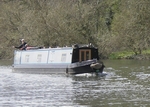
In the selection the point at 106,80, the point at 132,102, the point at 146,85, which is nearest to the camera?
the point at 132,102

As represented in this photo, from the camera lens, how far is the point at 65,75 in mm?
31125

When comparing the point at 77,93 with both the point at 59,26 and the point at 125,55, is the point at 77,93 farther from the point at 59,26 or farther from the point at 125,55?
the point at 125,55

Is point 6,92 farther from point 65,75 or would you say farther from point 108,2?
point 108,2

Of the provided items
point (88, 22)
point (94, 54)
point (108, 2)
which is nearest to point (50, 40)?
point (88, 22)

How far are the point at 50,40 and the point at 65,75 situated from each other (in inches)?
850

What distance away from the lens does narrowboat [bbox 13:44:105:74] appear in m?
30.6

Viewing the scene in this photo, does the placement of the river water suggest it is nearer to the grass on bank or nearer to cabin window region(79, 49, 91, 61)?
cabin window region(79, 49, 91, 61)

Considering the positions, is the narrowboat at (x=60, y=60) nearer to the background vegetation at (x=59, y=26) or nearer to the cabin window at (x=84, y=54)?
the cabin window at (x=84, y=54)

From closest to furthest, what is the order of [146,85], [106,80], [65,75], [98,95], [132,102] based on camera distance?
[132,102], [98,95], [146,85], [106,80], [65,75]

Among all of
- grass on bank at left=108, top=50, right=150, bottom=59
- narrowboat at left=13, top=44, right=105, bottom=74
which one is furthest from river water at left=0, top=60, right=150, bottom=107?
grass on bank at left=108, top=50, right=150, bottom=59

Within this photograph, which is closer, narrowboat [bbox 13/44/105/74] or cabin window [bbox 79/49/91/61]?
narrowboat [bbox 13/44/105/74]

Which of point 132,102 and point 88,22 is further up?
point 88,22

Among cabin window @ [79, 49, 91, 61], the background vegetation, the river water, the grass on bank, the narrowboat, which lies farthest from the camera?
the grass on bank

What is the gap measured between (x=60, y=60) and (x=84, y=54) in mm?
1936
